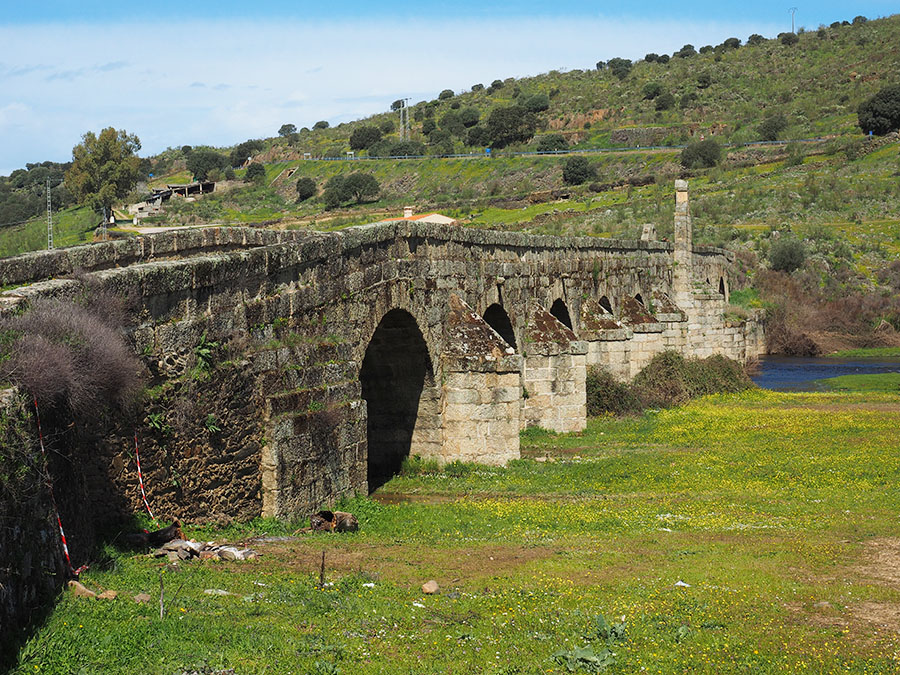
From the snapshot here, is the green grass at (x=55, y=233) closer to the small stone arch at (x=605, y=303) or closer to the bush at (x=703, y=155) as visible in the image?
the small stone arch at (x=605, y=303)

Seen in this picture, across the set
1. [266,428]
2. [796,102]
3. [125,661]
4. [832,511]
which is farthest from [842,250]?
[125,661]

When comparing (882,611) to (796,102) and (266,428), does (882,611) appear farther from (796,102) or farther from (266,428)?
(796,102)

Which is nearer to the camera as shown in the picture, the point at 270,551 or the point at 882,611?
the point at 882,611

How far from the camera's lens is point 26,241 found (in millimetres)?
39219

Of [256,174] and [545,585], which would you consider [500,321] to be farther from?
[256,174]

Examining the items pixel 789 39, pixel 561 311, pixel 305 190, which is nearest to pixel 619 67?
pixel 789 39

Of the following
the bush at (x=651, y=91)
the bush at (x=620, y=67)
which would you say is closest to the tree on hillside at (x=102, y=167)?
the bush at (x=651, y=91)

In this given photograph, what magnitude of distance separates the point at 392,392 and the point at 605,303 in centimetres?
1319

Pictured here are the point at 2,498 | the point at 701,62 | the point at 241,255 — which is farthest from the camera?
the point at 701,62

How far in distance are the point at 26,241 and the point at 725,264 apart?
30147mm

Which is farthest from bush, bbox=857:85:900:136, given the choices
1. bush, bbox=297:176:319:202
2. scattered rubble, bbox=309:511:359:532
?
scattered rubble, bbox=309:511:359:532

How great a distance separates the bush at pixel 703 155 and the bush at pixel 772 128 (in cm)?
905

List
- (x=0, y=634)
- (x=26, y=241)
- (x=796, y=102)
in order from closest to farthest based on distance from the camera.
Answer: (x=0, y=634)
(x=26, y=241)
(x=796, y=102)

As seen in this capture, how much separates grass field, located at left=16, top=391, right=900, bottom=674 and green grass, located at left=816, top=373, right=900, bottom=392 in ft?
51.4
